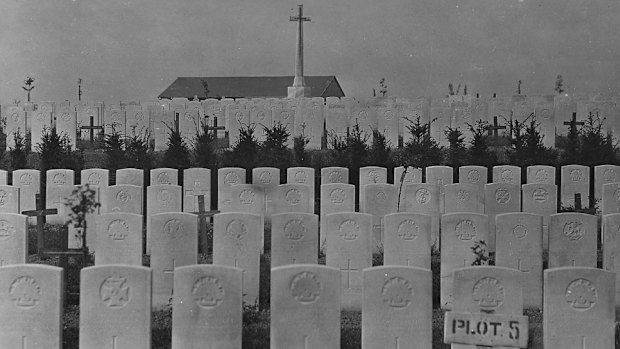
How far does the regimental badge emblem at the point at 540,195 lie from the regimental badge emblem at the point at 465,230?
8.01 ft

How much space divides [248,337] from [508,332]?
2.36m

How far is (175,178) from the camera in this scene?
10.6 m

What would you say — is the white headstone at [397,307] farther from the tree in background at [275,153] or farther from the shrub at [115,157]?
the shrub at [115,157]

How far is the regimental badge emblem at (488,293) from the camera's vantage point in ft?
17.0

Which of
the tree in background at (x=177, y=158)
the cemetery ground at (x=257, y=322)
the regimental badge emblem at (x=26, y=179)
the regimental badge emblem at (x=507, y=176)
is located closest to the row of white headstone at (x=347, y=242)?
the cemetery ground at (x=257, y=322)

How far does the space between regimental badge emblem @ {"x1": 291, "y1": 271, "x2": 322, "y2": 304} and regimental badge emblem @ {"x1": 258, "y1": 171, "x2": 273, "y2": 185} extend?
5.45 m

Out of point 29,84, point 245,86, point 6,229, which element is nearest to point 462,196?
point 6,229

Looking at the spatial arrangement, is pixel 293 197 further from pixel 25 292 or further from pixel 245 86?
pixel 245 86

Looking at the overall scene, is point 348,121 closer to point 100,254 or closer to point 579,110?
point 579,110

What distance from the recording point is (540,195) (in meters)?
9.28

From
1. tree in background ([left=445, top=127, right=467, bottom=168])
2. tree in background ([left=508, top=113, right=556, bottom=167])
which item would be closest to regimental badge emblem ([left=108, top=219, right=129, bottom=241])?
tree in background ([left=445, top=127, right=467, bottom=168])

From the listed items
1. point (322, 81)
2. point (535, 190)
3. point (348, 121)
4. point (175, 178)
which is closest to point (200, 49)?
point (348, 121)

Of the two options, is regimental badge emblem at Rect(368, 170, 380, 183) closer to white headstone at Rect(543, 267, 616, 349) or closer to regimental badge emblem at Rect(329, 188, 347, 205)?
regimental badge emblem at Rect(329, 188, 347, 205)

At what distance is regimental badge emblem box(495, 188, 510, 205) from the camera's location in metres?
9.34
